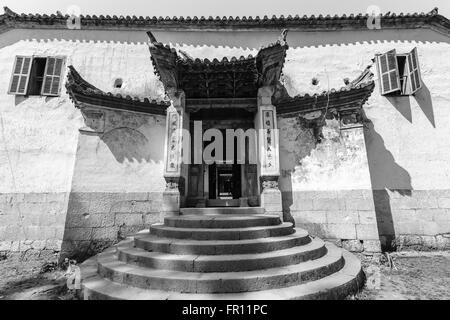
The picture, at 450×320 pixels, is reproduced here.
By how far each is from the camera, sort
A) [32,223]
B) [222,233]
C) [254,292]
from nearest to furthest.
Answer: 1. [254,292]
2. [222,233]
3. [32,223]

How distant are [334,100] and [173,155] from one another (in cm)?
535

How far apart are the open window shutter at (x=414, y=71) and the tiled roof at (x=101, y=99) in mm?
8758

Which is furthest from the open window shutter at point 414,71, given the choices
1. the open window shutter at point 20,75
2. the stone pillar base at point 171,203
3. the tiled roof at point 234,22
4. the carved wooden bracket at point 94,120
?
the open window shutter at point 20,75

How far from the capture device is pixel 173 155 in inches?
268

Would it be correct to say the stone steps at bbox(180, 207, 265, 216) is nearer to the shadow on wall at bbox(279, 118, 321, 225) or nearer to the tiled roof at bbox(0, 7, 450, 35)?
the shadow on wall at bbox(279, 118, 321, 225)

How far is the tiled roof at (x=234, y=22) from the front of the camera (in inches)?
337

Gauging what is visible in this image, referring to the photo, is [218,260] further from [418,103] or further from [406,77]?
[406,77]

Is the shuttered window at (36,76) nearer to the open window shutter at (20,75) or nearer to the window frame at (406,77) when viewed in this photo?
the open window shutter at (20,75)

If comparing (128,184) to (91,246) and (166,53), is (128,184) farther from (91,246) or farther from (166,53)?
(166,53)

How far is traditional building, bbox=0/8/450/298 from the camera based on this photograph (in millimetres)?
6441

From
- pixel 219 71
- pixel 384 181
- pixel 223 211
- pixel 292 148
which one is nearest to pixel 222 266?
pixel 223 211

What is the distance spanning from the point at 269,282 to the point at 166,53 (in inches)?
231
